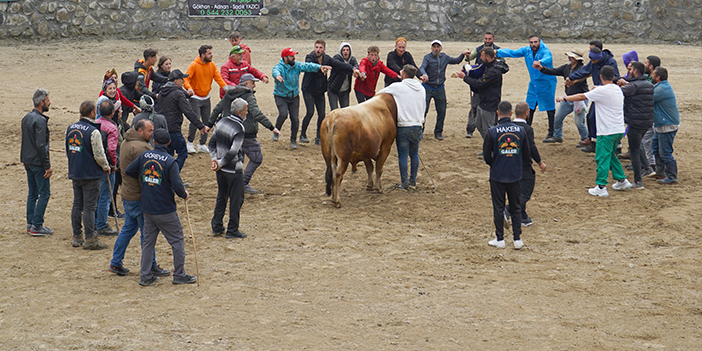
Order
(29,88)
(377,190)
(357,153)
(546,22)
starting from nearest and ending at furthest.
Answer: (357,153)
(377,190)
(29,88)
(546,22)

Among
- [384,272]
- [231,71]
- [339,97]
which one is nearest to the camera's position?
[384,272]

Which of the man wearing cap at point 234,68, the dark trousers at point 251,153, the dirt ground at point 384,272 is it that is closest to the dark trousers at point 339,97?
the dirt ground at point 384,272

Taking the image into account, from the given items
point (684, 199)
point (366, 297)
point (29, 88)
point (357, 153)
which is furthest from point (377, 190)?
point (29, 88)

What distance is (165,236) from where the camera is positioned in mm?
6320

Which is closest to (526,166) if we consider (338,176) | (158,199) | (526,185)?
(526,185)

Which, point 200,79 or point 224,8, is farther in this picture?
point 224,8

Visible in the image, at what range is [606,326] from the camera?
5.60 meters

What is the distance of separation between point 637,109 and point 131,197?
7.37 meters

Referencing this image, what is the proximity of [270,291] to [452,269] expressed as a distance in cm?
200

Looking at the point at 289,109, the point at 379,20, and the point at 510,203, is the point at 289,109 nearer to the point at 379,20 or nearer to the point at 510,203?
the point at 510,203

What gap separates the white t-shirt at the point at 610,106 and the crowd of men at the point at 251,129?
0.05ft

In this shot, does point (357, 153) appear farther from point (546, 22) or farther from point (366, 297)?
point (546, 22)

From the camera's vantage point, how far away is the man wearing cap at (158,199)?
6.19 meters

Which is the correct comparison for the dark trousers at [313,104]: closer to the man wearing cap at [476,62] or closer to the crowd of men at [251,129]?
the crowd of men at [251,129]
